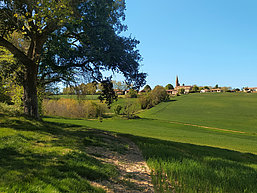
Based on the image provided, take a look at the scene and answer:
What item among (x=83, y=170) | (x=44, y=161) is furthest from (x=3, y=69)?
(x=83, y=170)

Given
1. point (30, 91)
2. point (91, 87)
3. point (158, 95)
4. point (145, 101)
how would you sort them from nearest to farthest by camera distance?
1. point (30, 91)
2. point (91, 87)
3. point (145, 101)
4. point (158, 95)

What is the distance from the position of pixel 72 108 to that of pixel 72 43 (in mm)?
42463

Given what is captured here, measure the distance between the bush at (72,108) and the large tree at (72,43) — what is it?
36.4m

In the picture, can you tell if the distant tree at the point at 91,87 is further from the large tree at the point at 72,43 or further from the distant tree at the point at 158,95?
the distant tree at the point at 158,95

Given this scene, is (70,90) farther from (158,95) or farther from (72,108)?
(158,95)

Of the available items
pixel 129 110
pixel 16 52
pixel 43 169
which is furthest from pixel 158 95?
pixel 43 169

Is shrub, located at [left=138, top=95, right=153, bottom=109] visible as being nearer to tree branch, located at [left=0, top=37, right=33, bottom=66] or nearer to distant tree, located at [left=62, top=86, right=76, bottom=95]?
distant tree, located at [left=62, top=86, right=76, bottom=95]

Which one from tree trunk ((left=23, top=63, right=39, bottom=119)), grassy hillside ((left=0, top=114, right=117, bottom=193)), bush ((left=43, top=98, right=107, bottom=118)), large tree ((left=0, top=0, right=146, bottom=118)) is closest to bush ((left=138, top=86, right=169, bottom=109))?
bush ((left=43, top=98, right=107, bottom=118))

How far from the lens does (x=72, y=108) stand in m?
53.3

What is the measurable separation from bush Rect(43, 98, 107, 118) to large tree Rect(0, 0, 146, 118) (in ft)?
119

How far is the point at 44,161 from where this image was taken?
6008 mm

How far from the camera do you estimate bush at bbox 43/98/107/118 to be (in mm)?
50356

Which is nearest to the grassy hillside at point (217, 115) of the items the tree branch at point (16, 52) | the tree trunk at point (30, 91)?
the tree trunk at point (30, 91)

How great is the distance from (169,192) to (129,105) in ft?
179
